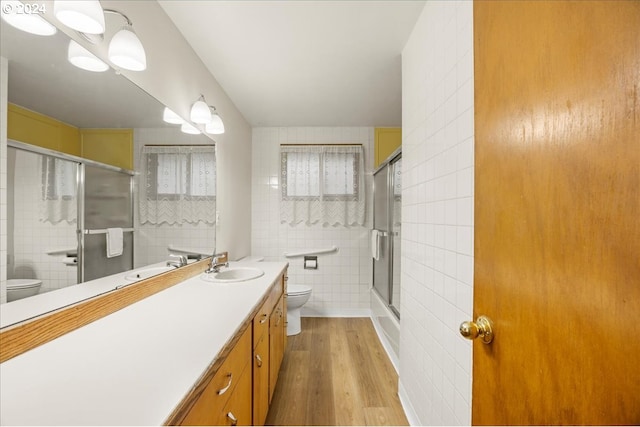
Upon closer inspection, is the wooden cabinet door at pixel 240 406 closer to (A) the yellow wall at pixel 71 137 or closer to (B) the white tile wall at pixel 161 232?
(B) the white tile wall at pixel 161 232

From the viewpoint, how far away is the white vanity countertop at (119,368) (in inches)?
20.8

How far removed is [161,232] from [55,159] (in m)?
0.72

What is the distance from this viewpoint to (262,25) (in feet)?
5.42

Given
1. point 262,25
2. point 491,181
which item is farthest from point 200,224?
point 491,181

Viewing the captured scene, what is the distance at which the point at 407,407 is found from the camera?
1.69m

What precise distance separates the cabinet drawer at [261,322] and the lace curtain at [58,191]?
824 mm

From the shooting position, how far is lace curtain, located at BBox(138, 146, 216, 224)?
4.99 feet

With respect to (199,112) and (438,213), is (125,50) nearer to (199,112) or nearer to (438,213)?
(199,112)

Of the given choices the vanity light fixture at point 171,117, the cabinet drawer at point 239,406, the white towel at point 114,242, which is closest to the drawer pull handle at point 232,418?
the cabinet drawer at point 239,406

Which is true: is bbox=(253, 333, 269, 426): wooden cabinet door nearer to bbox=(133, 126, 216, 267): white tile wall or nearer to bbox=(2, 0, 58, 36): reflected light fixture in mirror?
bbox=(133, 126, 216, 267): white tile wall

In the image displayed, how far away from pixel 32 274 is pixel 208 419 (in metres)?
0.70

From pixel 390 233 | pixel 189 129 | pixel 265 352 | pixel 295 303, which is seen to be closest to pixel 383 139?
pixel 390 233

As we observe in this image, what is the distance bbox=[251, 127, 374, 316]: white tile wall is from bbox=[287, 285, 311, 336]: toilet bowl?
62 centimetres

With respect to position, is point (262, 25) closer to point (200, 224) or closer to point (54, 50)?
point (54, 50)
